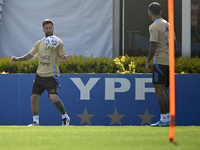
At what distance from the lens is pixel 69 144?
11.5ft

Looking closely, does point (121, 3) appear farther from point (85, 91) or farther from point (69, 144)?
point (69, 144)

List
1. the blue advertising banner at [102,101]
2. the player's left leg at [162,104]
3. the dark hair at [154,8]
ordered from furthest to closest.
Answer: the blue advertising banner at [102,101] < the dark hair at [154,8] < the player's left leg at [162,104]

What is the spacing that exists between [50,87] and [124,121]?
7.01ft

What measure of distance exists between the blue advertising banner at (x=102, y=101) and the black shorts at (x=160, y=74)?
7.11 feet

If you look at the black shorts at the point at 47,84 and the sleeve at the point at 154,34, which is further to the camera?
the black shorts at the point at 47,84

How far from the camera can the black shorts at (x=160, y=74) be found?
6062 millimetres

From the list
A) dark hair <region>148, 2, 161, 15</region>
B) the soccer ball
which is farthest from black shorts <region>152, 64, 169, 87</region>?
the soccer ball

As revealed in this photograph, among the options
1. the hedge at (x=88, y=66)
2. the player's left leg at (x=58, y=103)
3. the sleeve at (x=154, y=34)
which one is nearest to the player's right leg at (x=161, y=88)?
the sleeve at (x=154, y=34)

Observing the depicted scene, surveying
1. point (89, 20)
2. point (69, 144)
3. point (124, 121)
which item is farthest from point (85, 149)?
point (89, 20)

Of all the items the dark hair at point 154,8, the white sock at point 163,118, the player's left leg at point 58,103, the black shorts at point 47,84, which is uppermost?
the dark hair at point 154,8

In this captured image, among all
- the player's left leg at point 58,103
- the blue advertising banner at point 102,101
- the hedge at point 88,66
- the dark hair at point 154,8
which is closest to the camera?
the dark hair at point 154,8

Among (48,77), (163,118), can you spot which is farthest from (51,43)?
(163,118)

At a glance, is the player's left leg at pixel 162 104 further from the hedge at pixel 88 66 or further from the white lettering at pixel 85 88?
the hedge at pixel 88 66

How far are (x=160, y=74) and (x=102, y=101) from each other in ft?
8.02
